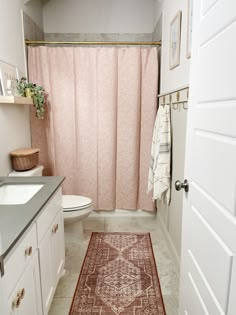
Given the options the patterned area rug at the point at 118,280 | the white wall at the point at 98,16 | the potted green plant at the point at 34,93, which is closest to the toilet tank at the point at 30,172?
the potted green plant at the point at 34,93

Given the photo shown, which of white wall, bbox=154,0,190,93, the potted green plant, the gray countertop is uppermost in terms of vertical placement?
white wall, bbox=154,0,190,93

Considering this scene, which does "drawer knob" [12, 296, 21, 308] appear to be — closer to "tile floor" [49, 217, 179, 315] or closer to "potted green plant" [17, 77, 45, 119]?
"tile floor" [49, 217, 179, 315]

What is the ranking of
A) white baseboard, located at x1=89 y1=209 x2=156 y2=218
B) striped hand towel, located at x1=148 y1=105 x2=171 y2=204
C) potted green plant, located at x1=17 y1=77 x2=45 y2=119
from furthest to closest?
white baseboard, located at x1=89 y1=209 x2=156 y2=218
potted green plant, located at x1=17 y1=77 x2=45 y2=119
striped hand towel, located at x1=148 y1=105 x2=171 y2=204

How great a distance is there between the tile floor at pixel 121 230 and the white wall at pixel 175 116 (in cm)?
17

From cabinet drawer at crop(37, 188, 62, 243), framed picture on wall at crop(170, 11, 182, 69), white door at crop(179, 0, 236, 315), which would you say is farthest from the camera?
framed picture on wall at crop(170, 11, 182, 69)

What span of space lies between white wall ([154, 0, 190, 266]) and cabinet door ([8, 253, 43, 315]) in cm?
114

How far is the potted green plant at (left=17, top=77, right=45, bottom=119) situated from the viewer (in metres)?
2.37

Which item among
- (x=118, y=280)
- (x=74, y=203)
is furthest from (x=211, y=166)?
(x=74, y=203)

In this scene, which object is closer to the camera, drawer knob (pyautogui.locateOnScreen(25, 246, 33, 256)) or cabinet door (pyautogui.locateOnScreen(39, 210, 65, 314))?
drawer knob (pyautogui.locateOnScreen(25, 246, 33, 256))

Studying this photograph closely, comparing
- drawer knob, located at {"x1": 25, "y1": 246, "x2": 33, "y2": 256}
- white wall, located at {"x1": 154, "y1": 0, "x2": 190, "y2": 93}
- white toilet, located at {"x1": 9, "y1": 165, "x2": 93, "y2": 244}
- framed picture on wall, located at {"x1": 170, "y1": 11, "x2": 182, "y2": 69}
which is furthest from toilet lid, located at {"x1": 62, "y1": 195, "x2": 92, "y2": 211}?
framed picture on wall, located at {"x1": 170, "y1": 11, "x2": 182, "y2": 69}

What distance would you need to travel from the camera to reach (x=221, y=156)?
0.88m

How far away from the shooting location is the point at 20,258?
→ 1088 mm

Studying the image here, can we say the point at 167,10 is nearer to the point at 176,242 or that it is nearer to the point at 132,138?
the point at 132,138

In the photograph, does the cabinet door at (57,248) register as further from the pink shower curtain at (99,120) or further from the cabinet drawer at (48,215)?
the pink shower curtain at (99,120)
